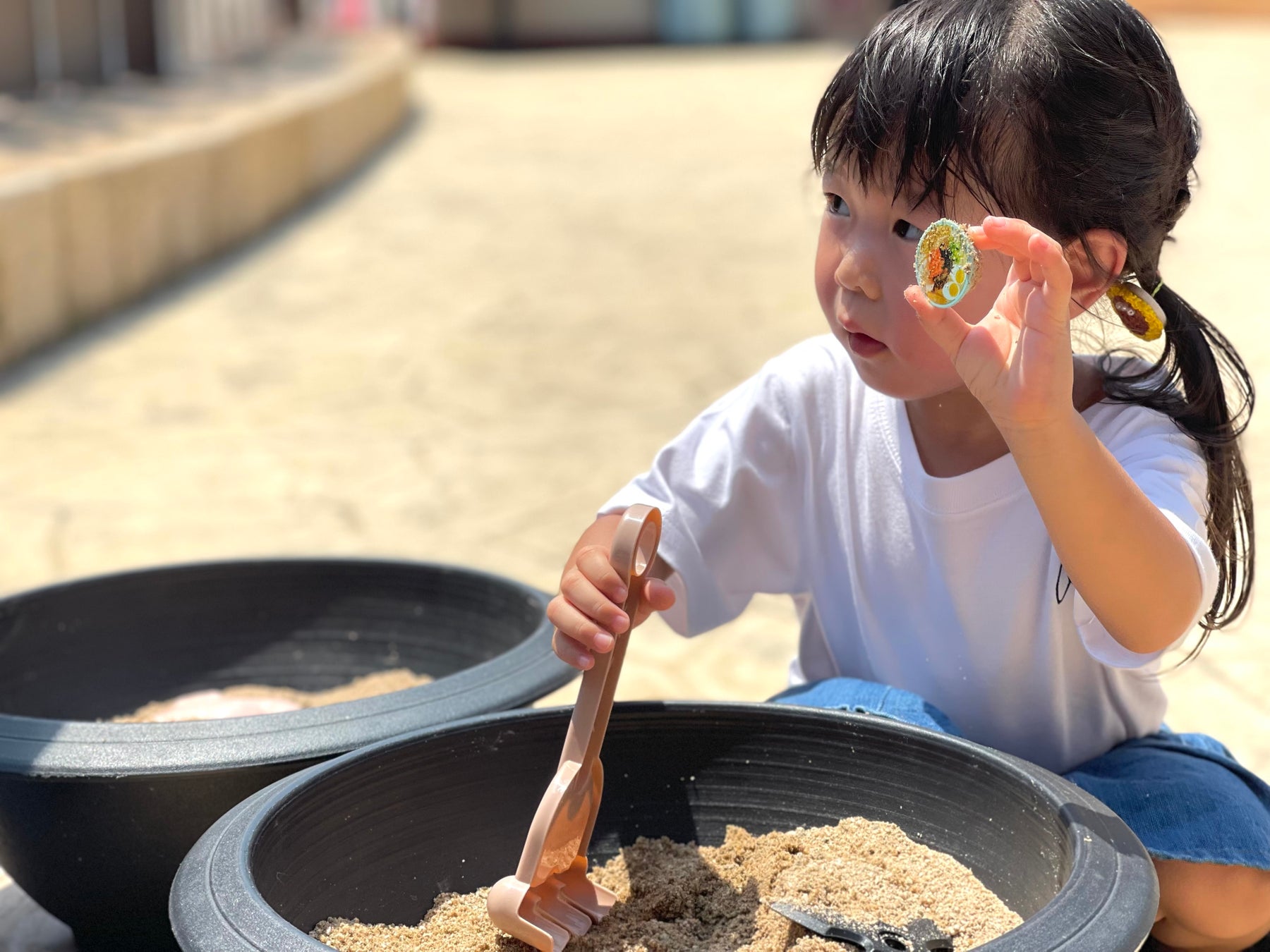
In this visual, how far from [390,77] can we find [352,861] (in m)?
8.52

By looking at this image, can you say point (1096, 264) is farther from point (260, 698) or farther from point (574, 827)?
point (260, 698)

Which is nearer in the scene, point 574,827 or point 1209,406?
point 574,827

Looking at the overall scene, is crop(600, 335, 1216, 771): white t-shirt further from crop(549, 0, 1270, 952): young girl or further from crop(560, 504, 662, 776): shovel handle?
crop(560, 504, 662, 776): shovel handle

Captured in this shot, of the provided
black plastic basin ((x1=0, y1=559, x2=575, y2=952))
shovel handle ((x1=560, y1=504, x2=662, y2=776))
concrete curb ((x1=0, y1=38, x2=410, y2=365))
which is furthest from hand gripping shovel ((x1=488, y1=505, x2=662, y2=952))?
concrete curb ((x1=0, y1=38, x2=410, y2=365))

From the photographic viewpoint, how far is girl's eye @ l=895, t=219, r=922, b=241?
3.95 ft

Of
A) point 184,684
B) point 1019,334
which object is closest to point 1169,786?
point 1019,334

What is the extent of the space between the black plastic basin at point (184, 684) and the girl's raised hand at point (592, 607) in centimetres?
14

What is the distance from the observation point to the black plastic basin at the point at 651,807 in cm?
100

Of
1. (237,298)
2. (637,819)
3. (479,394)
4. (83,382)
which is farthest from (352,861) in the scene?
(237,298)

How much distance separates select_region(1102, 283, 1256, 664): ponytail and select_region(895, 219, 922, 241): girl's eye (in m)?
0.27

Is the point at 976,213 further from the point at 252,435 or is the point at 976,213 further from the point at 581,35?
the point at 581,35

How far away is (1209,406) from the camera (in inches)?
51.3

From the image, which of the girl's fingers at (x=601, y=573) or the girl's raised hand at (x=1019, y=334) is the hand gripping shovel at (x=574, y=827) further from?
the girl's raised hand at (x=1019, y=334)

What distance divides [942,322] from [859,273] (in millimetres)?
167
